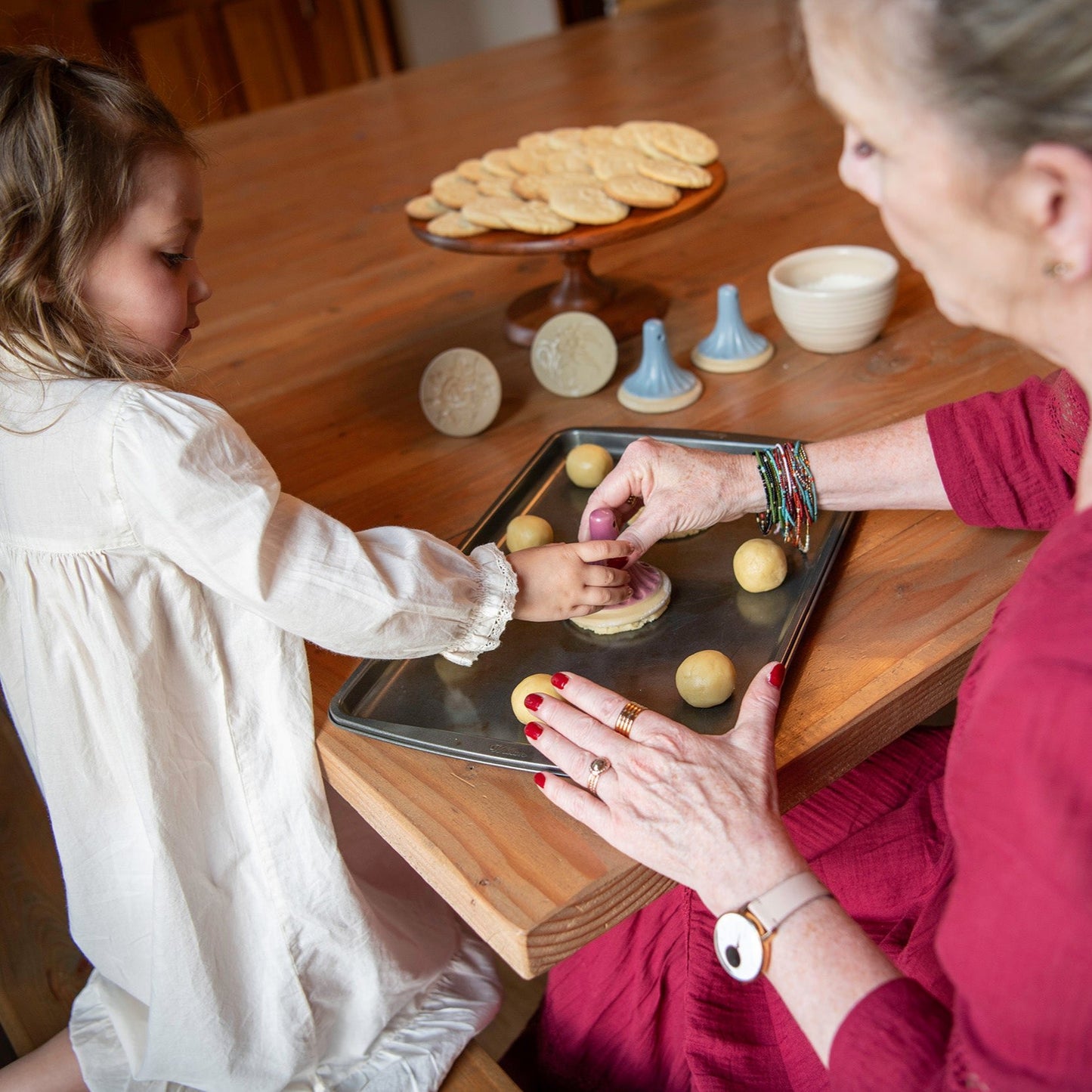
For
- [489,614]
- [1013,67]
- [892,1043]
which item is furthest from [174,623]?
[1013,67]

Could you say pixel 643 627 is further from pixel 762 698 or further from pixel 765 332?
pixel 765 332

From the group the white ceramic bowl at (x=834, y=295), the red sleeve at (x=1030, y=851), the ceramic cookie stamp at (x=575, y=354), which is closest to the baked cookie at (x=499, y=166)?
the ceramic cookie stamp at (x=575, y=354)

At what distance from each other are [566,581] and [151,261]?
1.44 ft

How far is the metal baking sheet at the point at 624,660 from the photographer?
0.88m

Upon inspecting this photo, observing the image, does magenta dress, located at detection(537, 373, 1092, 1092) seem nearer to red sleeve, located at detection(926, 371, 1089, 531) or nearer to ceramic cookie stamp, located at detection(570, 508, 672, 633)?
red sleeve, located at detection(926, 371, 1089, 531)

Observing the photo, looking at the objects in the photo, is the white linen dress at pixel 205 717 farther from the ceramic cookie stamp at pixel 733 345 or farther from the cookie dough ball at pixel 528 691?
the ceramic cookie stamp at pixel 733 345

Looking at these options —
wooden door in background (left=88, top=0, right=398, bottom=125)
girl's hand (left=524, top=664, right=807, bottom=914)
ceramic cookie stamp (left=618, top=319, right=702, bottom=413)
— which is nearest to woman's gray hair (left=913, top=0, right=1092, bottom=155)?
girl's hand (left=524, top=664, right=807, bottom=914)

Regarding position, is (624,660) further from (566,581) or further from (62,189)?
(62,189)

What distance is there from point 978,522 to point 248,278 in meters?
1.35

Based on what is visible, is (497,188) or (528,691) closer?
(528,691)

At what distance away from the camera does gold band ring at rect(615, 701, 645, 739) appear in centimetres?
83

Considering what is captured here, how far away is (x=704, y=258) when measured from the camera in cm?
171

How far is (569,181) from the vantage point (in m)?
1.43

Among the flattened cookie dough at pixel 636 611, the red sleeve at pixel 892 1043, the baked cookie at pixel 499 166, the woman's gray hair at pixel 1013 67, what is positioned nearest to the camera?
the woman's gray hair at pixel 1013 67
